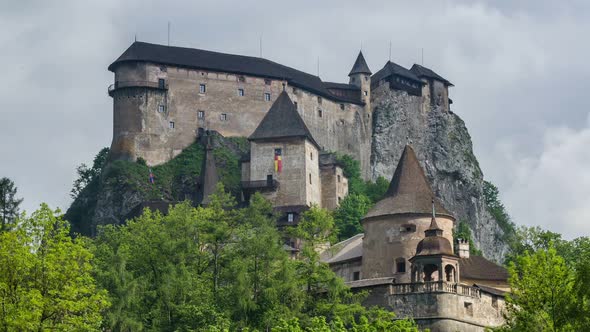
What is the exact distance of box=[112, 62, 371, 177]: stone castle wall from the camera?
13200cm

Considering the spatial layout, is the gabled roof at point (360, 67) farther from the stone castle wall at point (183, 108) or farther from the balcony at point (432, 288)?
the balcony at point (432, 288)

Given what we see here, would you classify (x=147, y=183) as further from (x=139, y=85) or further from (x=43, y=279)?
(x=43, y=279)

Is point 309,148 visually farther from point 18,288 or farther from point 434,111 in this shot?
point 18,288

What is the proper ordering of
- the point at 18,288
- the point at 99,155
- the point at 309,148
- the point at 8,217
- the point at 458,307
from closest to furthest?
the point at 18,288, the point at 458,307, the point at 8,217, the point at 309,148, the point at 99,155

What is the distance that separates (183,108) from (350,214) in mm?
25005

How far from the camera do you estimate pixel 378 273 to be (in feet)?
268

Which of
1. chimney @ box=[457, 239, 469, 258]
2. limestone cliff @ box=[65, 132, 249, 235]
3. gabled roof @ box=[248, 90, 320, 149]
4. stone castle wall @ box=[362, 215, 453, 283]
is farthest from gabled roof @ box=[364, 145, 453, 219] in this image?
limestone cliff @ box=[65, 132, 249, 235]

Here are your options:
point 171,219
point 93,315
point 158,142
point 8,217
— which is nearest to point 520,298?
point 93,315

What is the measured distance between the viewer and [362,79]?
490ft

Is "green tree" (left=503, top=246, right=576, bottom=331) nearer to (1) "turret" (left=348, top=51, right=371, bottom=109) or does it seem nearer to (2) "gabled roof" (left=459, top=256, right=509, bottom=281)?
(2) "gabled roof" (left=459, top=256, right=509, bottom=281)

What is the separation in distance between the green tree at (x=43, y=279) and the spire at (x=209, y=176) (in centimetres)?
6340

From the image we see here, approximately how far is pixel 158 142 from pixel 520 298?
8226 centimetres

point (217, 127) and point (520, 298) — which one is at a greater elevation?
point (217, 127)

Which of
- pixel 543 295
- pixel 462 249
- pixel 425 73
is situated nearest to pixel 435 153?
pixel 425 73
